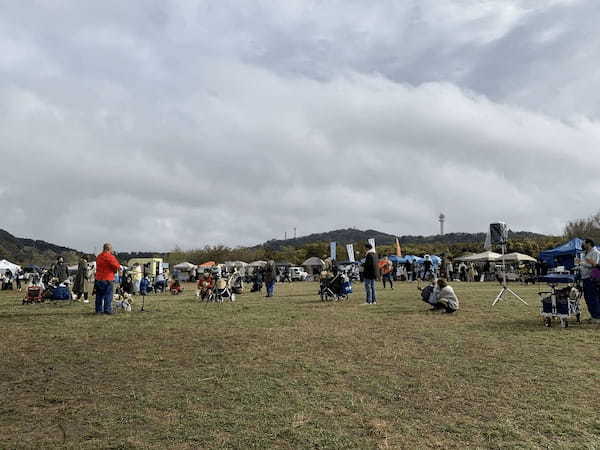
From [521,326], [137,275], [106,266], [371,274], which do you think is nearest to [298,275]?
[137,275]

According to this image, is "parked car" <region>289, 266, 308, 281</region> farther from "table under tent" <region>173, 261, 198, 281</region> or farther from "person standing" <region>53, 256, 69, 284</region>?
"person standing" <region>53, 256, 69, 284</region>

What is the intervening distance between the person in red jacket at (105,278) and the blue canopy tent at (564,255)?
1129 inches

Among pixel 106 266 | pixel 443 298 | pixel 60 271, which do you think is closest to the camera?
pixel 443 298

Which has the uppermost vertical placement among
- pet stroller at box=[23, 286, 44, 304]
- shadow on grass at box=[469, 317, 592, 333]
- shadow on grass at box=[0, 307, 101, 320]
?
pet stroller at box=[23, 286, 44, 304]

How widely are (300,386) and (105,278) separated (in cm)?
853

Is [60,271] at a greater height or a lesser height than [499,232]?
lesser

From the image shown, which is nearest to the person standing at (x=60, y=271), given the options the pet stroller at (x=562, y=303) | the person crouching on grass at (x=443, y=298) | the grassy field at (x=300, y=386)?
the grassy field at (x=300, y=386)

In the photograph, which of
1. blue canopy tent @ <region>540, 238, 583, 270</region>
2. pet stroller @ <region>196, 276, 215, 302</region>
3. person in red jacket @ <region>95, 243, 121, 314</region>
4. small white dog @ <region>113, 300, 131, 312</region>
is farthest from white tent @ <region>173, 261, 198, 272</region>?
person in red jacket @ <region>95, 243, 121, 314</region>

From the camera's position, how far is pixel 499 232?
14.6 metres

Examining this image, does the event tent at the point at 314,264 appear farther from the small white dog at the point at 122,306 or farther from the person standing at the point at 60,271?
the small white dog at the point at 122,306

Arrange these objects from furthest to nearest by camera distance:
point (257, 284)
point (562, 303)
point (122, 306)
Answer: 1. point (257, 284)
2. point (122, 306)
3. point (562, 303)

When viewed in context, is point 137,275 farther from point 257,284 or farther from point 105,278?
point 105,278

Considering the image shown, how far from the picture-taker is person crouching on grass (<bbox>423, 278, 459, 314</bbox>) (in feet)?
39.3

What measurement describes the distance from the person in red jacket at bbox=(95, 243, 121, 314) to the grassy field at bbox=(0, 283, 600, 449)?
252cm
